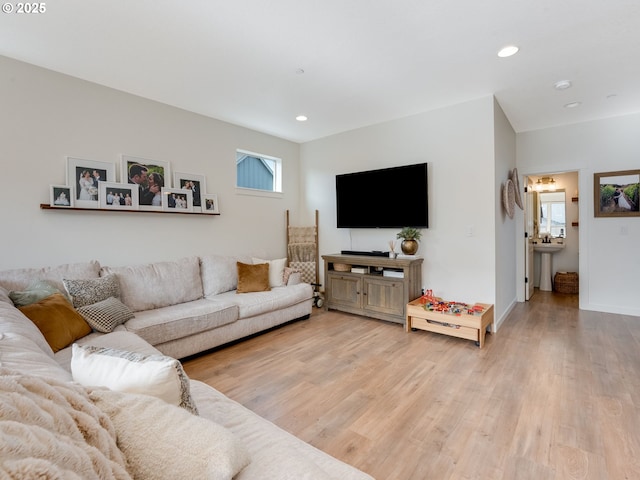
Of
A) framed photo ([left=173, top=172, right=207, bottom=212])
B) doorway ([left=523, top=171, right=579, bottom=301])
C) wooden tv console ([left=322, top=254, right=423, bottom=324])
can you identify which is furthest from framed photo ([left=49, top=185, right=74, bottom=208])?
doorway ([left=523, top=171, right=579, bottom=301])

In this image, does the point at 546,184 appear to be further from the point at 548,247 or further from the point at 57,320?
the point at 57,320

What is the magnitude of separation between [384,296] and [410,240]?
77 cm

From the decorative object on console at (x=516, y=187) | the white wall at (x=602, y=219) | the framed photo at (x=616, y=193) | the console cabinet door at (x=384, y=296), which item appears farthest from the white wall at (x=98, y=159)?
the framed photo at (x=616, y=193)

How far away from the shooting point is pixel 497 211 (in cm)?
360

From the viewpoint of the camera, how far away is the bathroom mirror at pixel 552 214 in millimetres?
5734

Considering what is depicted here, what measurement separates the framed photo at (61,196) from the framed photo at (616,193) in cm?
624

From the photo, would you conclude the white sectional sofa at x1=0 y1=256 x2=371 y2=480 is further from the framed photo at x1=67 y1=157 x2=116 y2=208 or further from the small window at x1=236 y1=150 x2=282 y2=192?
the small window at x1=236 y1=150 x2=282 y2=192

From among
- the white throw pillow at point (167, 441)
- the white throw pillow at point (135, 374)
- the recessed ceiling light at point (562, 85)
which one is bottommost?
the white throw pillow at point (167, 441)

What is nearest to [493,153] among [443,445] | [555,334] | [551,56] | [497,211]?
[497,211]

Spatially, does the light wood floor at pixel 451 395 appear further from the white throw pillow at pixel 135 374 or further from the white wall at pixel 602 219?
the white throw pillow at pixel 135 374

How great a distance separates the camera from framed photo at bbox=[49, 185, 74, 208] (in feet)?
9.30

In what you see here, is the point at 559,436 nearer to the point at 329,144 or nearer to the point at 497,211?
the point at 497,211

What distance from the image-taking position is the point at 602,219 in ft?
13.9

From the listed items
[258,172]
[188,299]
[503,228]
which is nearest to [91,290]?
[188,299]
